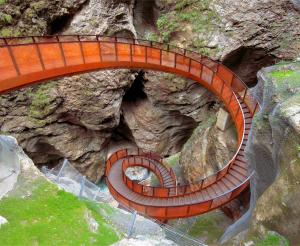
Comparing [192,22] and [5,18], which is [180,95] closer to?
[192,22]

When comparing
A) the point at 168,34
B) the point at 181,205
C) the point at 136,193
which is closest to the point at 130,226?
the point at 181,205

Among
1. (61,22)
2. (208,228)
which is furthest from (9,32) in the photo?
Result: (208,228)

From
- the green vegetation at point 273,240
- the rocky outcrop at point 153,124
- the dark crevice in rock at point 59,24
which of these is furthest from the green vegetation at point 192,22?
the green vegetation at point 273,240

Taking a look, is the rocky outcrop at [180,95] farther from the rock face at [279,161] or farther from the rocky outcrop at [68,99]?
the rock face at [279,161]

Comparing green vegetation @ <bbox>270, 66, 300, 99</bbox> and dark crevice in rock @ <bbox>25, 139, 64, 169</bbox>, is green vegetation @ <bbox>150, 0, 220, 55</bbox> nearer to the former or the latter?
green vegetation @ <bbox>270, 66, 300, 99</bbox>

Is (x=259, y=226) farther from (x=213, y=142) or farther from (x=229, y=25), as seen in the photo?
(x=229, y=25)

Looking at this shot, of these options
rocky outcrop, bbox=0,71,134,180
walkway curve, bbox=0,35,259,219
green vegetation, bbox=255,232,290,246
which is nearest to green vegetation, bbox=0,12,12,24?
rocky outcrop, bbox=0,71,134,180
